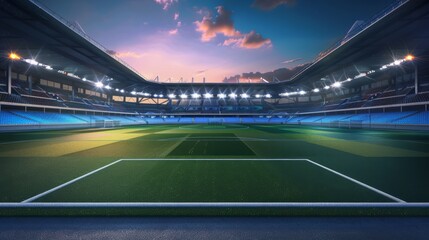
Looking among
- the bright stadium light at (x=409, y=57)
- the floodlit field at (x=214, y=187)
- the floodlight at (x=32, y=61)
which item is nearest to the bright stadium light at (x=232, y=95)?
the bright stadium light at (x=409, y=57)

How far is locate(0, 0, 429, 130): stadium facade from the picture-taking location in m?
19.7

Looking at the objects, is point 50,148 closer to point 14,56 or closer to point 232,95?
point 14,56

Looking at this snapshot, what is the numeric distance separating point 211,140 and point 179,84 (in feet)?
156

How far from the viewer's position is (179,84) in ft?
192

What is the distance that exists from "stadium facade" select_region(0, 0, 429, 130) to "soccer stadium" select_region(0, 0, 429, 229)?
0.21m

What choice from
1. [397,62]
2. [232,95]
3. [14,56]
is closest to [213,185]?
[14,56]

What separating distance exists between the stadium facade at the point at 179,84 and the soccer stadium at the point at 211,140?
0.21 m

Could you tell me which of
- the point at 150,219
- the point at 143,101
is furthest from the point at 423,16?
the point at 143,101

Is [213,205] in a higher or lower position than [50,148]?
higher

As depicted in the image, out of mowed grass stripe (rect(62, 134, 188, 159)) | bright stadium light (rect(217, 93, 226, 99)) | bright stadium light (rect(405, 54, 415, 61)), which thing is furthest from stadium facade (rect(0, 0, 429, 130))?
mowed grass stripe (rect(62, 134, 188, 159))

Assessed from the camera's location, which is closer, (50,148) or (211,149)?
(211,149)

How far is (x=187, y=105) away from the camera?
7488cm

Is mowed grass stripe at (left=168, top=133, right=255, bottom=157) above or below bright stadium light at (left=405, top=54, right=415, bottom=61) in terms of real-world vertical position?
below

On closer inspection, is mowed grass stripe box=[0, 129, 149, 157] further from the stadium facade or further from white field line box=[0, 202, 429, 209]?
the stadium facade
